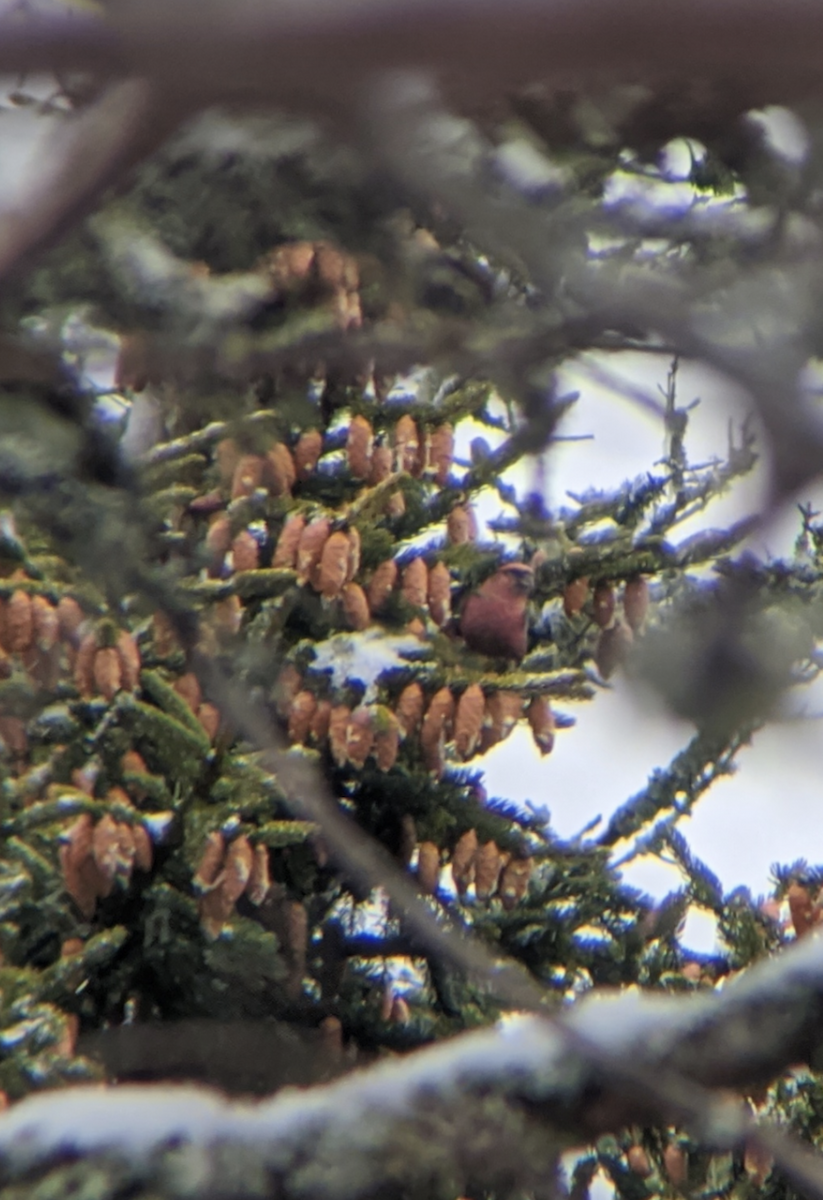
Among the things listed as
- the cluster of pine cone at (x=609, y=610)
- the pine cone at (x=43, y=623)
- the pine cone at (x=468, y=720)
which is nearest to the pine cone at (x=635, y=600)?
the cluster of pine cone at (x=609, y=610)

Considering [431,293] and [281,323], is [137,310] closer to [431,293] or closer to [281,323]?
[431,293]

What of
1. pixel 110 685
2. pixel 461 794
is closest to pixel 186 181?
pixel 110 685

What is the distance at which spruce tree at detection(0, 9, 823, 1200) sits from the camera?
1.79m

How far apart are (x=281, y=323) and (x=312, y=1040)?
151 centimetres

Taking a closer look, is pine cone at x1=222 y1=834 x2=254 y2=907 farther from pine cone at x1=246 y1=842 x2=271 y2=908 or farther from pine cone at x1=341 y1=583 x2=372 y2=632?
pine cone at x1=341 y1=583 x2=372 y2=632

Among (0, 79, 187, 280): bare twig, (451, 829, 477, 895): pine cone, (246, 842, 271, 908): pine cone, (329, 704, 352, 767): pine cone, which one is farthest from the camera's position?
(451, 829, 477, 895): pine cone

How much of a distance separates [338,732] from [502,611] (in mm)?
425

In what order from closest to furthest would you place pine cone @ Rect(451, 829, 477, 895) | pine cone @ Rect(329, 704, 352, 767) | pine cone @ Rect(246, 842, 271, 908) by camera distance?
1. pine cone @ Rect(246, 842, 271, 908)
2. pine cone @ Rect(329, 704, 352, 767)
3. pine cone @ Rect(451, 829, 477, 895)

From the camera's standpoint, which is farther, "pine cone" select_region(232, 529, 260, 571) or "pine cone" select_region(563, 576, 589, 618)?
"pine cone" select_region(563, 576, 589, 618)

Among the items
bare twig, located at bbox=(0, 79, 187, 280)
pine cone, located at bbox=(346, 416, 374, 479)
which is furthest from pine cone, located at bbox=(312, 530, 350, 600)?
bare twig, located at bbox=(0, 79, 187, 280)

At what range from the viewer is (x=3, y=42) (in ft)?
1.61

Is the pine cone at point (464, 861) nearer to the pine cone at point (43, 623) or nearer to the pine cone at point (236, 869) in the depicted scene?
the pine cone at point (236, 869)

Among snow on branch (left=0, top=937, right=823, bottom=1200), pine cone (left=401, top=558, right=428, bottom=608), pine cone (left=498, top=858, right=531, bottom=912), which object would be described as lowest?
snow on branch (left=0, top=937, right=823, bottom=1200)

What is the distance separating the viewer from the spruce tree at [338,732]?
1.79m
